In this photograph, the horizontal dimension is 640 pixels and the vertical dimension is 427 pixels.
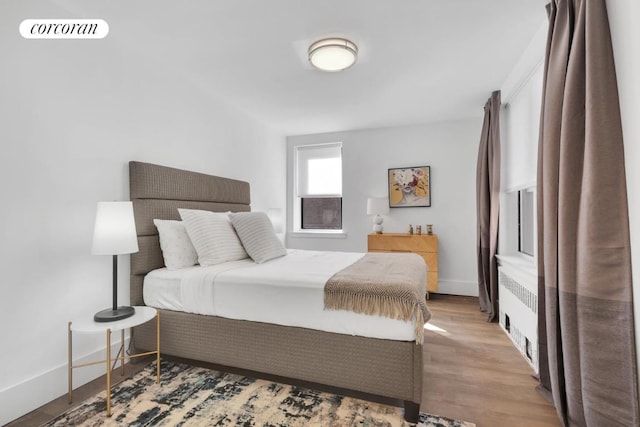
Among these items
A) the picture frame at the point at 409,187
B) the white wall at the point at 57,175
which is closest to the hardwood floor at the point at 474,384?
the white wall at the point at 57,175

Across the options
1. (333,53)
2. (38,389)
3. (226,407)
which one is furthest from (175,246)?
(333,53)

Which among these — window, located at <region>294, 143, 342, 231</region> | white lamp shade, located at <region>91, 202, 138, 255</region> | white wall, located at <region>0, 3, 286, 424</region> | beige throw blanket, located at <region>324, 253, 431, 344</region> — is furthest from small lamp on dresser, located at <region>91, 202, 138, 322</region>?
window, located at <region>294, 143, 342, 231</region>

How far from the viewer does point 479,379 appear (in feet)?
6.57

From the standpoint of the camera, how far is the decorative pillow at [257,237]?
254cm

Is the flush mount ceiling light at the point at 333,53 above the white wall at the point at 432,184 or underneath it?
above

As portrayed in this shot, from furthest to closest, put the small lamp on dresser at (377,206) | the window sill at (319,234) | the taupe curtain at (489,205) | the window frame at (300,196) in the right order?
the window frame at (300,196) → the window sill at (319,234) → the small lamp on dresser at (377,206) → the taupe curtain at (489,205)

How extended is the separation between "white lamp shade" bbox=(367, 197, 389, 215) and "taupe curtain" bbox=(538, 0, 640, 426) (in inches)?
105

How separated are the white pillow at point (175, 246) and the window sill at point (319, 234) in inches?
104

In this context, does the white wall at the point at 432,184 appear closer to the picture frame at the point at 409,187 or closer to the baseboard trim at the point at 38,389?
the picture frame at the point at 409,187

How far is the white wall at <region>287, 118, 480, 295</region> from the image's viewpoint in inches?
163

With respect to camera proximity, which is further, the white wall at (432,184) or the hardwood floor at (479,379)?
the white wall at (432,184)

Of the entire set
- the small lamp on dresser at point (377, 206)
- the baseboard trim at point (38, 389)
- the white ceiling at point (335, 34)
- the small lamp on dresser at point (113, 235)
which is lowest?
the baseboard trim at point (38, 389)

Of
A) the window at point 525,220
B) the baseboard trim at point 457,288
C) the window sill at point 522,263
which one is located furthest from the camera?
the baseboard trim at point 457,288

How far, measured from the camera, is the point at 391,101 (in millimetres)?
3482
